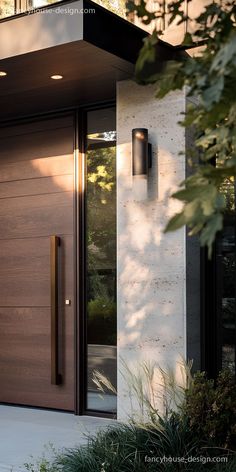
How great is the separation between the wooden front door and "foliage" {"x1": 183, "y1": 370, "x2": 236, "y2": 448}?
1802 millimetres

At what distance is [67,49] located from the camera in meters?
4.41

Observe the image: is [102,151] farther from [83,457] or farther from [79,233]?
[83,457]

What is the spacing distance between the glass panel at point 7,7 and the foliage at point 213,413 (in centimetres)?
340

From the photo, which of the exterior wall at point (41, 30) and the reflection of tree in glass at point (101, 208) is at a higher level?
the exterior wall at point (41, 30)

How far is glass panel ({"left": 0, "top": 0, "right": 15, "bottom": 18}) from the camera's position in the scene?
5.58 meters

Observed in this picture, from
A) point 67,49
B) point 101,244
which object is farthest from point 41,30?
point 101,244

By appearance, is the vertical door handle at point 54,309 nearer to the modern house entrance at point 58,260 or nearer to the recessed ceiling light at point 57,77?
the modern house entrance at point 58,260

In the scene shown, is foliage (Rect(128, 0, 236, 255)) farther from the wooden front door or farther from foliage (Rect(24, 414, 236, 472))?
the wooden front door

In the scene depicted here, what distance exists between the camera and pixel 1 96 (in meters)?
5.54

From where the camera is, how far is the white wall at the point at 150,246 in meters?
4.91

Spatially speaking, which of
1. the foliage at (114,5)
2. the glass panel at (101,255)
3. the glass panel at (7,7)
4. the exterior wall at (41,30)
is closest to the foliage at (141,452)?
the glass panel at (101,255)

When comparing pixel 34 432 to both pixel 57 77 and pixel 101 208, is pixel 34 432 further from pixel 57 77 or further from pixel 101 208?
pixel 57 77

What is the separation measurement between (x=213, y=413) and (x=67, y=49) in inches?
99.0

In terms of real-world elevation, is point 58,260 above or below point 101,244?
below
